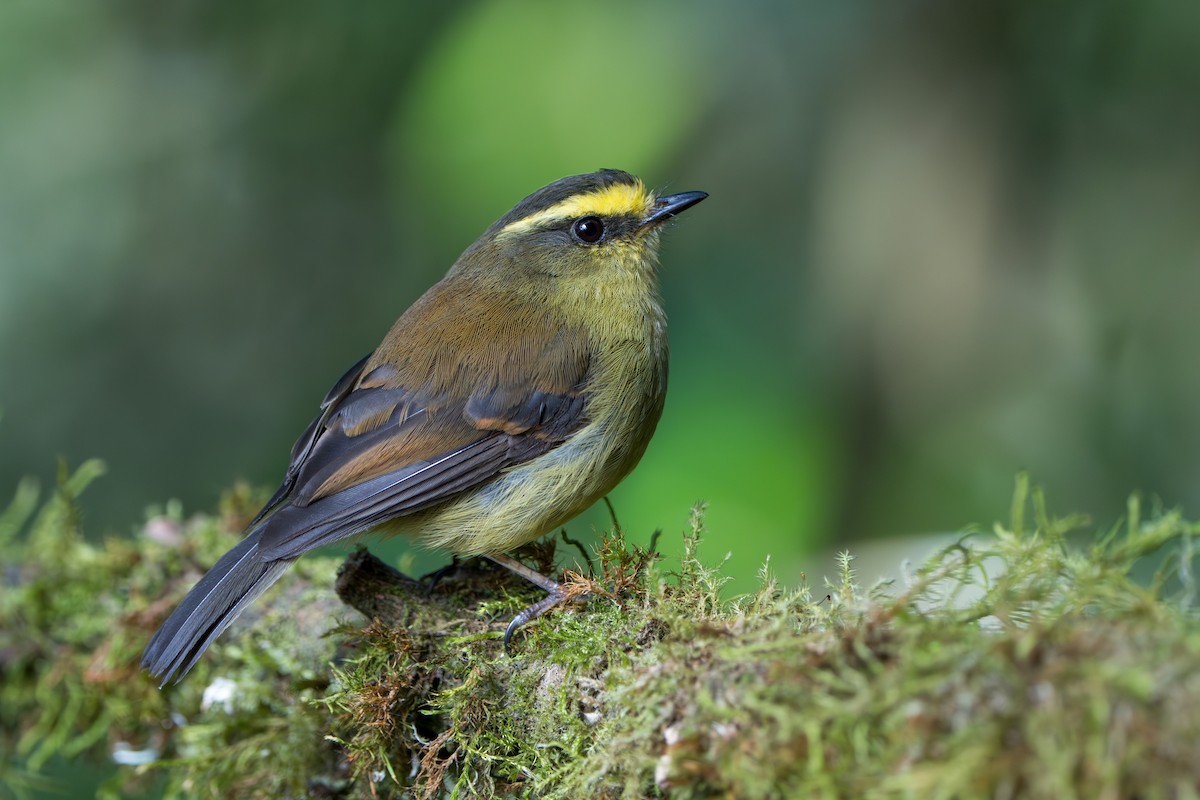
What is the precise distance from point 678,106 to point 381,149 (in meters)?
2.52

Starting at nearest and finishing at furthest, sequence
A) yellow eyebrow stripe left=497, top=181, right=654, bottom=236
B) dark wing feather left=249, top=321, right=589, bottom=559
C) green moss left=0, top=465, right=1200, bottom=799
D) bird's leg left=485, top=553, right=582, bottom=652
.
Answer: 1. green moss left=0, top=465, right=1200, bottom=799
2. bird's leg left=485, top=553, right=582, bottom=652
3. dark wing feather left=249, top=321, right=589, bottom=559
4. yellow eyebrow stripe left=497, top=181, right=654, bottom=236

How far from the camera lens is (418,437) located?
10.4 feet

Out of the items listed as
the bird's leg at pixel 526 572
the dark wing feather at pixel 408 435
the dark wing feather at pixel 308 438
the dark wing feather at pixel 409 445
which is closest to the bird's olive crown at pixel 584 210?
the dark wing feather at pixel 408 435

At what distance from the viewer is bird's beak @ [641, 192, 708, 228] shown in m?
3.80

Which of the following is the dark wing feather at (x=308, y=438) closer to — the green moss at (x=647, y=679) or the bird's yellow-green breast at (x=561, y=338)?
the bird's yellow-green breast at (x=561, y=338)

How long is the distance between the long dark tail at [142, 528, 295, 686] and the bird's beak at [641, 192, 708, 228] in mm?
1820

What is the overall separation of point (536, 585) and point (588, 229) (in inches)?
56.9

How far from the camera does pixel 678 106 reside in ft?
15.0

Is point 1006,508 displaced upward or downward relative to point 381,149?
downward

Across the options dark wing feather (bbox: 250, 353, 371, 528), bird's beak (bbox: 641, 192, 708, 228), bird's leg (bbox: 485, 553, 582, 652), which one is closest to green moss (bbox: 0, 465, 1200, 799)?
bird's leg (bbox: 485, 553, 582, 652)

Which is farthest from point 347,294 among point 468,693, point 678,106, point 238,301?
point 468,693

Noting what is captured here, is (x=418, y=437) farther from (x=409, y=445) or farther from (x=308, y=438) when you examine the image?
(x=308, y=438)

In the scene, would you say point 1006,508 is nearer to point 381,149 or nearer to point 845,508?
point 845,508

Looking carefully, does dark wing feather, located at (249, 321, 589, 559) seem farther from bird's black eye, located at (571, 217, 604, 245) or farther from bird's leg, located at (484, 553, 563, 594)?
bird's black eye, located at (571, 217, 604, 245)
